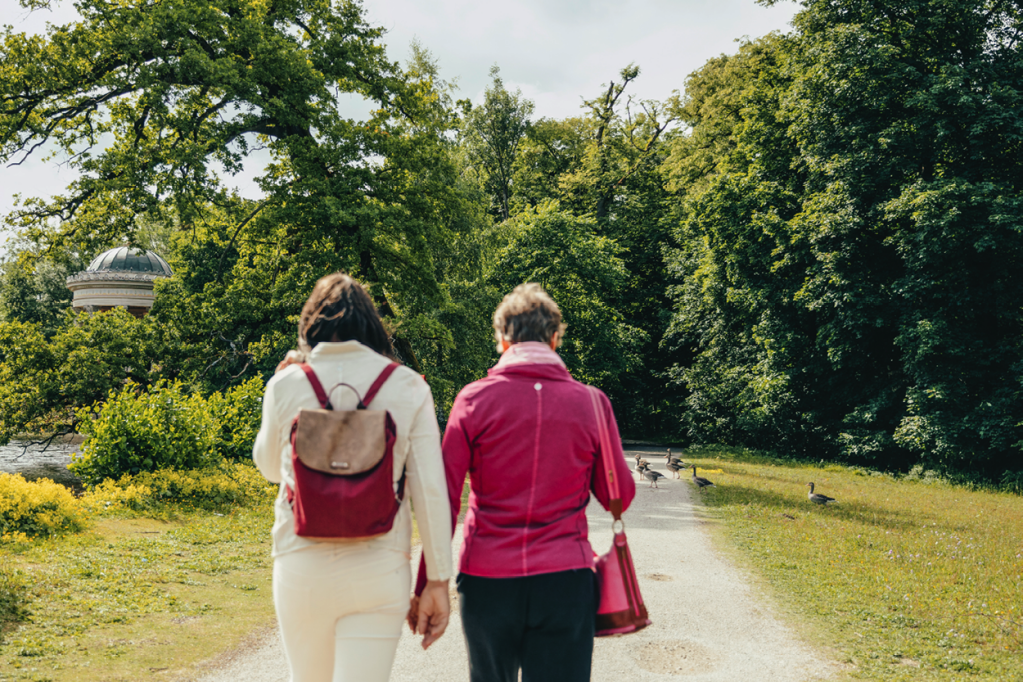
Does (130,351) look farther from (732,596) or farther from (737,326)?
(737,326)

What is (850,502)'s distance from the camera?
48.9ft

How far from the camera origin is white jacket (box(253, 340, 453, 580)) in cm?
247

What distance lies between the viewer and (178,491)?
11.1 m

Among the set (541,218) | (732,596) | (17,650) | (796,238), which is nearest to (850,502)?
(732,596)

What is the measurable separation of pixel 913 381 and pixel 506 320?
77.3 ft

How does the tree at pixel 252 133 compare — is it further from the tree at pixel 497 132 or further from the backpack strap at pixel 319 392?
the tree at pixel 497 132

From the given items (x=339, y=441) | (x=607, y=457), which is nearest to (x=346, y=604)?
(x=339, y=441)

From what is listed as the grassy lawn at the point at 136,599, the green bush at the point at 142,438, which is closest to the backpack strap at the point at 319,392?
the grassy lawn at the point at 136,599

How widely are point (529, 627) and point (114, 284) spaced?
41386 mm

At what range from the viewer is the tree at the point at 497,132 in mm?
36438

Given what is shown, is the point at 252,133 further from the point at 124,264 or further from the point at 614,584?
the point at 124,264

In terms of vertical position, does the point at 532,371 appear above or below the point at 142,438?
above

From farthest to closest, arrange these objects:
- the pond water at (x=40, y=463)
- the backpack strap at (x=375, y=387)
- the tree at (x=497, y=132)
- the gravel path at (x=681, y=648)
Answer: the tree at (x=497, y=132) → the pond water at (x=40, y=463) → the gravel path at (x=681, y=648) → the backpack strap at (x=375, y=387)

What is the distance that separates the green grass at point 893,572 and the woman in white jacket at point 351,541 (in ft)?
13.1
